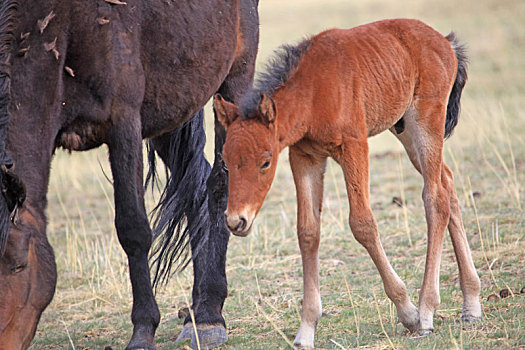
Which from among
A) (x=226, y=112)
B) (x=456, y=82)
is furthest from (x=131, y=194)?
(x=456, y=82)

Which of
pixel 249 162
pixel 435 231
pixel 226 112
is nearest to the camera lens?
pixel 249 162

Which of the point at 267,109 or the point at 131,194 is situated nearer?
the point at 267,109

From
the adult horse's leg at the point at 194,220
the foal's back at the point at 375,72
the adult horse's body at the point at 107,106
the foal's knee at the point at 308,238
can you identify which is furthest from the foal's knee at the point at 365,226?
the adult horse's leg at the point at 194,220

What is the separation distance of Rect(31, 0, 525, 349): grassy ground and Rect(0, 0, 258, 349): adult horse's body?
0.64 metres

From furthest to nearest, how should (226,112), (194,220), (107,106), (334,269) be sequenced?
1. (334,269)
2. (194,220)
3. (107,106)
4. (226,112)

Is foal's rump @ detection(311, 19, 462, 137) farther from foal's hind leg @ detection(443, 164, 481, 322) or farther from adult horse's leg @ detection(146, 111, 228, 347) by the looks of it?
adult horse's leg @ detection(146, 111, 228, 347)

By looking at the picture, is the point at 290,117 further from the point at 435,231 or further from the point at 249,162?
the point at 435,231

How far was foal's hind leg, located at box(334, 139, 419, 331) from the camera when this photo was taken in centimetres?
399

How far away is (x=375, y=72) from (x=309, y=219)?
102 centimetres

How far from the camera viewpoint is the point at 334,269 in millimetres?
6039

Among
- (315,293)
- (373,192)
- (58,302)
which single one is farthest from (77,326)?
(373,192)

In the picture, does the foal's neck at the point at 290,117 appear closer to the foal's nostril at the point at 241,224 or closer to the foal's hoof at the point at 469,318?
the foal's nostril at the point at 241,224

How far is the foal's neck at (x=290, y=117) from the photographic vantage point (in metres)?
3.84

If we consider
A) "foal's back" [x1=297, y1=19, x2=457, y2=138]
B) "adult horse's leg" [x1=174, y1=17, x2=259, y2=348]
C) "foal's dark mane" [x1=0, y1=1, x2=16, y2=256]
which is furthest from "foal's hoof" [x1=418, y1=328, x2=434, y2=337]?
"foal's dark mane" [x1=0, y1=1, x2=16, y2=256]
